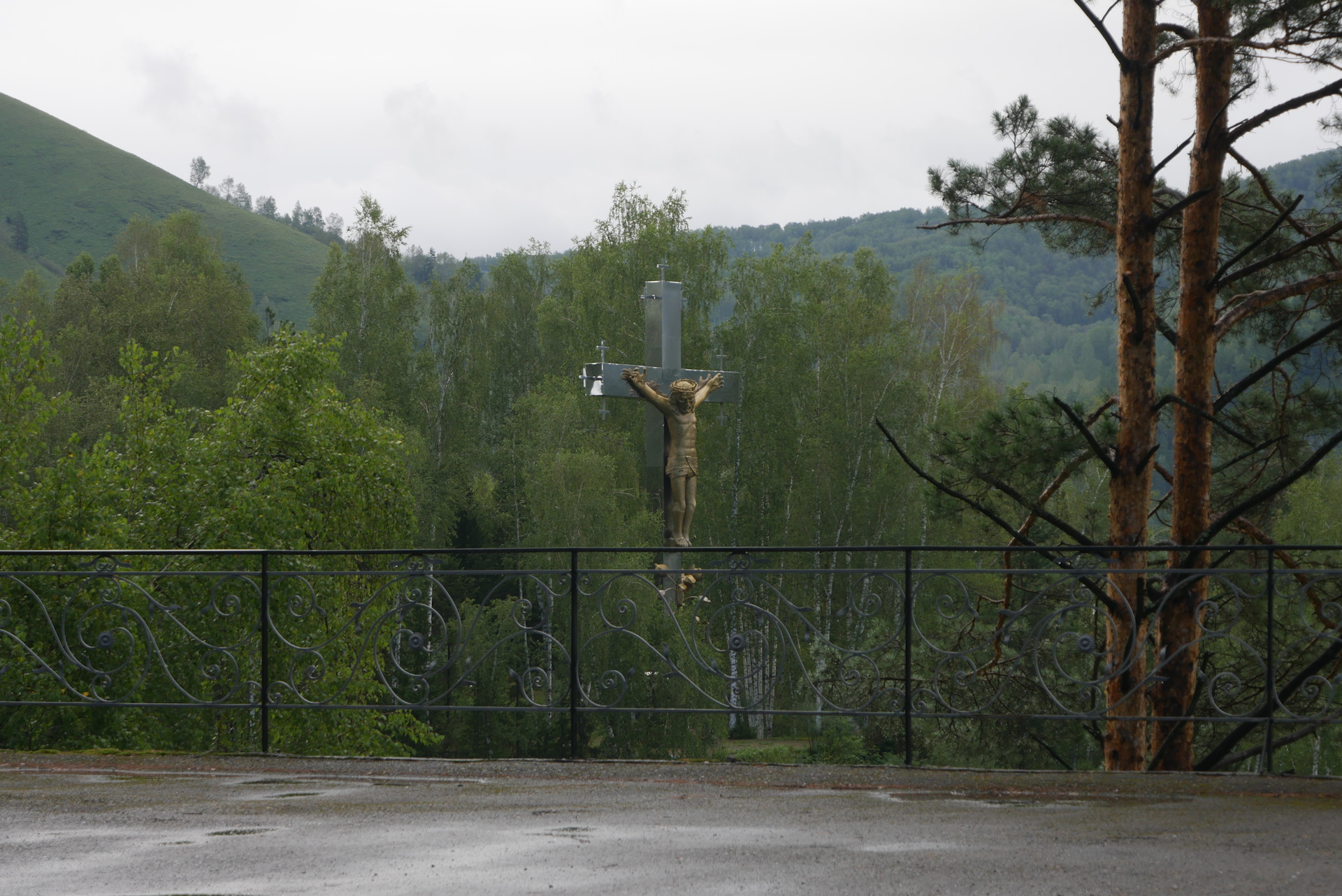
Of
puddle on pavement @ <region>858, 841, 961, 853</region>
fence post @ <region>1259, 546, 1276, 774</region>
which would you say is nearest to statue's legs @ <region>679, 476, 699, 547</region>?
fence post @ <region>1259, 546, 1276, 774</region>

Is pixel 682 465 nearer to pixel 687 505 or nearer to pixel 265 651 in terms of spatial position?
pixel 687 505

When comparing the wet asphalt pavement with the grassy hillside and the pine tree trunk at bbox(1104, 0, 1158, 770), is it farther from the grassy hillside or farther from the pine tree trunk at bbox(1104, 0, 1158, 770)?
the grassy hillside

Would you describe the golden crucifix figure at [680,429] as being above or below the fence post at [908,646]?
above

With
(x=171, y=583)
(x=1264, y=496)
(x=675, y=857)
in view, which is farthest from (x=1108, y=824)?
(x=171, y=583)

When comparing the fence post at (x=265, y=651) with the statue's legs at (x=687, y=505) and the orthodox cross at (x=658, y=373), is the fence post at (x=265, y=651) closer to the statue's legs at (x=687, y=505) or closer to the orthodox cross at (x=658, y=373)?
the orthodox cross at (x=658, y=373)

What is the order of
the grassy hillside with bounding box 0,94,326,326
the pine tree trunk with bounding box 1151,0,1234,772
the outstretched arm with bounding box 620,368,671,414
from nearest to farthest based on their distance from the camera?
the pine tree trunk with bounding box 1151,0,1234,772, the outstretched arm with bounding box 620,368,671,414, the grassy hillside with bounding box 0,94,326,326

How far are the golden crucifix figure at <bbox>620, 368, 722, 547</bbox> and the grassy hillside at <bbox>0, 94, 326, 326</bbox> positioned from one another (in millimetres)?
57993

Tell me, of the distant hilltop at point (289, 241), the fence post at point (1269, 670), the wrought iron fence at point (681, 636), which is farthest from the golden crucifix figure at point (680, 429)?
the distant hilltop at point (289, 241)

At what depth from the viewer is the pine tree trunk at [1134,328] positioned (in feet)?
26.1

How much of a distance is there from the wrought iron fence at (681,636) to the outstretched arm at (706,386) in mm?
2257

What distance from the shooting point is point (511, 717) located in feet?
84.7

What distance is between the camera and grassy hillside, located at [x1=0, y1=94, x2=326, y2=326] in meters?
71.2

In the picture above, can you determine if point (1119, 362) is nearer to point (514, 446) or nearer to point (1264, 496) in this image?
point (1264, 496)

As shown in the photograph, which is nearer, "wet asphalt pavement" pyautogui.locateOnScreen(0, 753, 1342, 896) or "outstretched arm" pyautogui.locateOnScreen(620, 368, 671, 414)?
"wet asphalt pavement" pyautogui.locateOnScreen(0, 753, 1342, 896)
